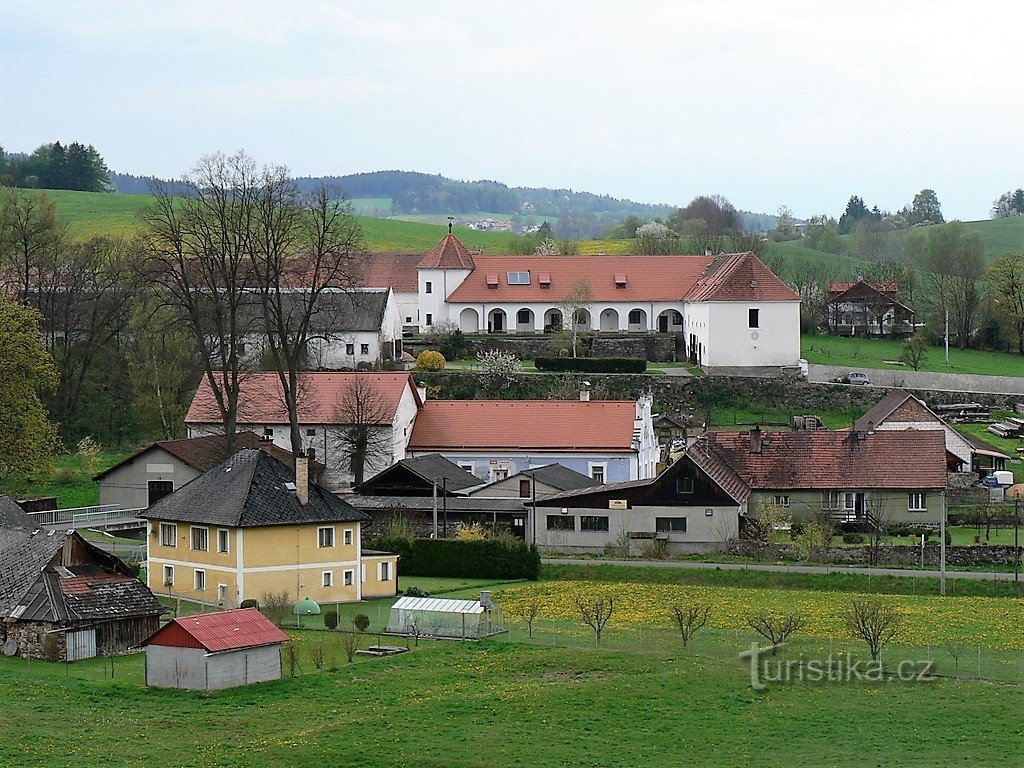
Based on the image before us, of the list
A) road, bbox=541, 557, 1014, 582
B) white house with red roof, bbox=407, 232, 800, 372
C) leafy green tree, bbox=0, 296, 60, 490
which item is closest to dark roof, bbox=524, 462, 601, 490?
road, bbox=541, 557, 1014, 582

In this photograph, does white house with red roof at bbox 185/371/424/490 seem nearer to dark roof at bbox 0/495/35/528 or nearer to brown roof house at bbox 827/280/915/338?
dark roof at bbox 0/495/35/528

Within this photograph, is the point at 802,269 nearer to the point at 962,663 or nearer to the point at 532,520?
the point at 532,520

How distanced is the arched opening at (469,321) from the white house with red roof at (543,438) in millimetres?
28405

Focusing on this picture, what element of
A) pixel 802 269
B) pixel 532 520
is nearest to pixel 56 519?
pixel 532 520

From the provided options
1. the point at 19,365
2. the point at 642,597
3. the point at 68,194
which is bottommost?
the point at 642,597

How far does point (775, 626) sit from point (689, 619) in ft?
6.88

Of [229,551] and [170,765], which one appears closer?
[170,765]

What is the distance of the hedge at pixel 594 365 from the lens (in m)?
80.3

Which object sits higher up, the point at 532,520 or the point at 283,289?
the point at 283,289

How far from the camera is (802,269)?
130500 mm

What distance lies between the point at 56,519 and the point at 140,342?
67.7 feet

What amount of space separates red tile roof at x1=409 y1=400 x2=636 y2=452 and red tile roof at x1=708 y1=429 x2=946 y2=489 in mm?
5218

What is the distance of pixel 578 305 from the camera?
9094cm

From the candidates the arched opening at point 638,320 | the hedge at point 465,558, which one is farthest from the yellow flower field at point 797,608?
the arched opening at point 638,320
